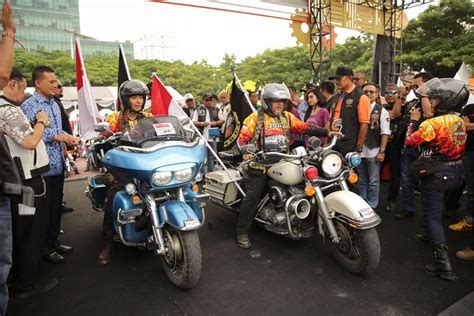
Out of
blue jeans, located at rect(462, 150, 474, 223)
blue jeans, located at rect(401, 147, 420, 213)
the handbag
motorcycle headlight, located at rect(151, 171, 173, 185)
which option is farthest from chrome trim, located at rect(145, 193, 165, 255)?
blue jeans, located at rect(462, 150, 474, 223)

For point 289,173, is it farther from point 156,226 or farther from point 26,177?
point 26,177

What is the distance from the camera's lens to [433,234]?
3.03 m

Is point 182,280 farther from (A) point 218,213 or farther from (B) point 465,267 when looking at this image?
(B) point 465,267

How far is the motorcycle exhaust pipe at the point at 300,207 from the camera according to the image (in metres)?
3.27

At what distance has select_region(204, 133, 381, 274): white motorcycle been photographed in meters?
2.89

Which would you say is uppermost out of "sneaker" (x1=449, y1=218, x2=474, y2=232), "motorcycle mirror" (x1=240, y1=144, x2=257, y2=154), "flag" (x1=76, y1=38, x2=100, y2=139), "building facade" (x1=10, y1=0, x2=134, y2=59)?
"building facade" (x1=10, y1=0, x2=134, y2=59)

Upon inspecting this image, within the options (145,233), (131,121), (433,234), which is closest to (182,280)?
(145,233)

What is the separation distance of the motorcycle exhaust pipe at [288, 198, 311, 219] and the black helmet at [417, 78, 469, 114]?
1471 mm

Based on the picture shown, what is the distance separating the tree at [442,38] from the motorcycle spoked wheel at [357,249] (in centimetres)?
1628

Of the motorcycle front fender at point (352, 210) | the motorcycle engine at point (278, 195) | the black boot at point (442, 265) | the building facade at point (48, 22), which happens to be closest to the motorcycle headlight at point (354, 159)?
the motorcycle front fender at point (352, 210)

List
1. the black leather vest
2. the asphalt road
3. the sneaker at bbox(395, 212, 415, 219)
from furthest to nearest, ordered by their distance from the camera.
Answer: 1. the black leather vest
2. the sneaker at bbox(395, 212, 415, 219)
3. the asphalt road

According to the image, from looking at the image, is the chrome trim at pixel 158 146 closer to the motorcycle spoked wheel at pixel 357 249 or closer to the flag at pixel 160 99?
the flag at pixel 160 99

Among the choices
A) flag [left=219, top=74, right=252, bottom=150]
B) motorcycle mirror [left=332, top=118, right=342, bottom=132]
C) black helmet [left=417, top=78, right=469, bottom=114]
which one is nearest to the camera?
black helmet [left=417, top=78, right=469, bottom=114]

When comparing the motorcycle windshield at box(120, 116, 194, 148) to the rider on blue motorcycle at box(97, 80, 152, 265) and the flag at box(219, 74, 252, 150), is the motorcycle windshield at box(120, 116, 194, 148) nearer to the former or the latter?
the rider on blue motorcycle at box(97, 80, 152, 265)
